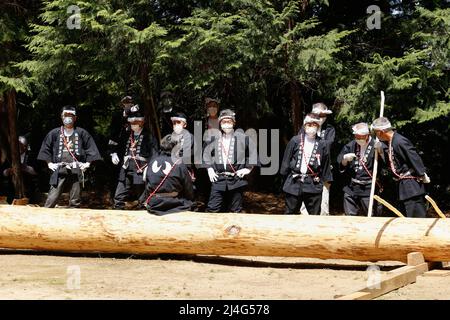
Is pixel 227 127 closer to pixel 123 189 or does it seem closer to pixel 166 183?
pixel 166 183

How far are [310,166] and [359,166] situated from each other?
82cm

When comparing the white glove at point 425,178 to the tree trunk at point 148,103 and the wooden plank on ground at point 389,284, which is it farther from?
the tree trunk at point 148,103

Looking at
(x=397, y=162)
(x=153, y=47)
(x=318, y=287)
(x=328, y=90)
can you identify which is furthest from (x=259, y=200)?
(x=318, y=287)

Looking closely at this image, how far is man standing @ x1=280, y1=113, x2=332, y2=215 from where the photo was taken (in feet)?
31.8

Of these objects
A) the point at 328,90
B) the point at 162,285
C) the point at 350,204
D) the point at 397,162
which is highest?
the point at 328,90

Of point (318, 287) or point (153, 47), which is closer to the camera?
point (318, 287)

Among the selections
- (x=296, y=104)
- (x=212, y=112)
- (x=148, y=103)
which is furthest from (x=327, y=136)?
(x=148, y=103)

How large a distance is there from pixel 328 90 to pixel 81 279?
6.65 metres

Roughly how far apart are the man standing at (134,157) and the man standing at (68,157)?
566mm

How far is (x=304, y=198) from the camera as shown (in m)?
9.77

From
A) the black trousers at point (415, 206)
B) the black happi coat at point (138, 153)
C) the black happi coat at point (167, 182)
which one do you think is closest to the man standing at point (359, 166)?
the black trousers at point (415, 206)

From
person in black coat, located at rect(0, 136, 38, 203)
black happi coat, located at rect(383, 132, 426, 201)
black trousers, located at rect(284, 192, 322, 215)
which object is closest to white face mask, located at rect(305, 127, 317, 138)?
black trousers, located at rect(284, 192, 322, 215)

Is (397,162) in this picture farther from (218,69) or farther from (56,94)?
(56,94)

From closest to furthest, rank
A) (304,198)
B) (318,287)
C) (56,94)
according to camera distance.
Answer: (318,287), (304,198), (56,94)
